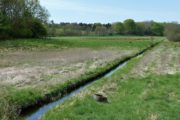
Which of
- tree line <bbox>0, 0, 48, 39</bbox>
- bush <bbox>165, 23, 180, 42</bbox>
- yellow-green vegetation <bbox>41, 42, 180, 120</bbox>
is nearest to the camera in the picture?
yellow-green vegetation <bbox>41, 42, 180, 120</bbox>

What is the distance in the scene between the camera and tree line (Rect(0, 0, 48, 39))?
75438mm

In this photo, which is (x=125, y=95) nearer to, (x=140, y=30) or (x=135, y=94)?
(x=135, y=94)

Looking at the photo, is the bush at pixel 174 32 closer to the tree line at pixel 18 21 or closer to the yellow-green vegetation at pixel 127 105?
the tree line at pixel 18 21

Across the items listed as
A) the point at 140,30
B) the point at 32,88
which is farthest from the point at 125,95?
the point at 140,30

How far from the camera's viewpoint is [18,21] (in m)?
81.7

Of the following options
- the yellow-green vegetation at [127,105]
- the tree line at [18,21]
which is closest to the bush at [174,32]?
the tree line at [18,21]

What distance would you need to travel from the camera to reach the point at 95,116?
12867 millimetres

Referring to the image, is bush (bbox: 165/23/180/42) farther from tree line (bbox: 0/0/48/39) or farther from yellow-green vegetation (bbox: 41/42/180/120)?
yellow-green vegetation (bbox: 41/42/180/120)

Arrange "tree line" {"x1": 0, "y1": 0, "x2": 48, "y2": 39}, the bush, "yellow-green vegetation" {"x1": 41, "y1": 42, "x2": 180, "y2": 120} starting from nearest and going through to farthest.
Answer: "yellow-green vegetation" {"x1": 41, "y1": 42, "x2": 180, "y2": 120} < "tree line" {"x1": 0, "y1": 0, "x2": 48, "y2": 39} < the bush

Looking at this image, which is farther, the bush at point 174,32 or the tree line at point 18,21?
the bush at point 174,32

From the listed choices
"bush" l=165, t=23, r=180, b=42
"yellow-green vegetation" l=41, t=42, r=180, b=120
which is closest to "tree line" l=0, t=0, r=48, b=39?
"bush" l=165, t=23, r=180, b=42

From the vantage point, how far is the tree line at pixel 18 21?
75.4 m

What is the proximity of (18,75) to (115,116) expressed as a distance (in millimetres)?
13705

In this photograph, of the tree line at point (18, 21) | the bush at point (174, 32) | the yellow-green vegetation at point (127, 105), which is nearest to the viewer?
the yellow-green vegetation at point (127, 105)
